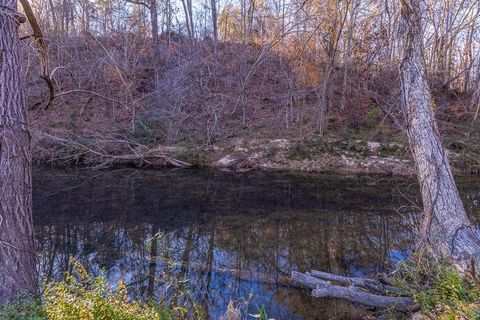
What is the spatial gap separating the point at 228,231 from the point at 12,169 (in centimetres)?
500

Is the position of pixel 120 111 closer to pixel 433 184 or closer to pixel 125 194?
pixel 125 194

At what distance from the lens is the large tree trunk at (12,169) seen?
3645 millimetres

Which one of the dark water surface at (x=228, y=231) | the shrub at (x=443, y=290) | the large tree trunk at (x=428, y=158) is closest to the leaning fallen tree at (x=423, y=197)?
the large tree trunk at (x=428, y=158)

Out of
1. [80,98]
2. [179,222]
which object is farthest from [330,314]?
[80,98]

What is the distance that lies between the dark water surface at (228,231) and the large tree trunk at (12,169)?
1519 mm

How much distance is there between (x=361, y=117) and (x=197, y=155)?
866 cm

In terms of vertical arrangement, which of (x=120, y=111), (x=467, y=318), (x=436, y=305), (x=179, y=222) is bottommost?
(x=179, y=222)

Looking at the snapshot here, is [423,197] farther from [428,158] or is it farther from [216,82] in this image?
[216,82]

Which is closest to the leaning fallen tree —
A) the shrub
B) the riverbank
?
the shrub

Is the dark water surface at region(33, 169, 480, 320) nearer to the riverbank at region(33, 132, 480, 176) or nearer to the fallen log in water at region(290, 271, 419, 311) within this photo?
the fallen log in water at region(290, 271, 419, 311)

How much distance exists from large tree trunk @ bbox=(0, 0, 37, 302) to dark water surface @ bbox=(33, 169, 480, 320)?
1519mm

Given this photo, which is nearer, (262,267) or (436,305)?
(436,305)

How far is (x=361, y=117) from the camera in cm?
1853

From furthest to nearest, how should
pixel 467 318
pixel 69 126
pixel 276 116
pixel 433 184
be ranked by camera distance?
1. pixel 276 116
2. pixel 69 126
3. pixel 433 184
4. pixel 467 318
